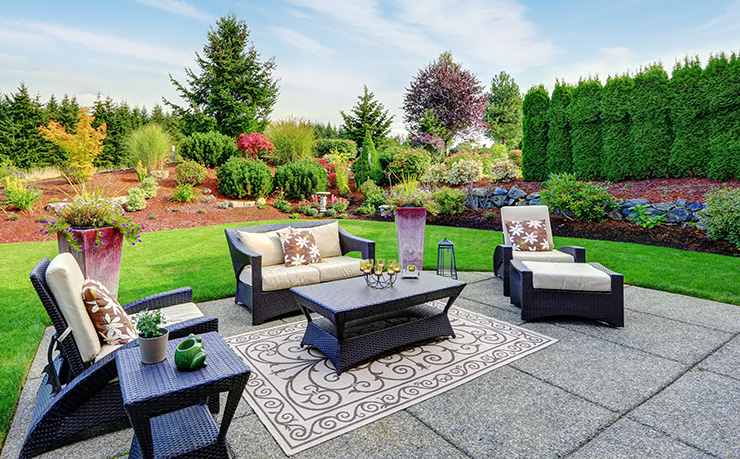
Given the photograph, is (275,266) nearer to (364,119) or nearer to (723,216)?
(723,216)

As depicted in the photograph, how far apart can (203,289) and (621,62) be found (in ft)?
30.6

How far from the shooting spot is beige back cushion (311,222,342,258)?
4539 millimetres

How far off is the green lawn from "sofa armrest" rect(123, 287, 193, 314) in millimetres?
782

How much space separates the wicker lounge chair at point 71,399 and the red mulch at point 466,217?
11.2 ft

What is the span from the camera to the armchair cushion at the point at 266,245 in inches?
159

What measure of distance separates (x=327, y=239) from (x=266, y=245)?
757 millimetres

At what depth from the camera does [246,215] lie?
32.6ft

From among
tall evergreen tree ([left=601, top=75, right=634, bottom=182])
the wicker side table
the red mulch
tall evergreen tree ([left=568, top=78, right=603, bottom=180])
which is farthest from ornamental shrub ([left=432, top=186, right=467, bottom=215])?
the wicker side table

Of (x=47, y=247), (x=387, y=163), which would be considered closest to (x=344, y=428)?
(x=47, y=247)

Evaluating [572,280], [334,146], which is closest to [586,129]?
[572,280]

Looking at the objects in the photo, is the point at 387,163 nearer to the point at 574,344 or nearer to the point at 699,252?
the point at 699,252

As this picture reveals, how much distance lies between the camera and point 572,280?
11.4ft

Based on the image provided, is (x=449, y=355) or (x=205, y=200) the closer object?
(x=449, y=355)

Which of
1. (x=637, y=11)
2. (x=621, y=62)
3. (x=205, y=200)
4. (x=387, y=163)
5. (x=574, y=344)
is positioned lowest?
(x=574, y=344)
